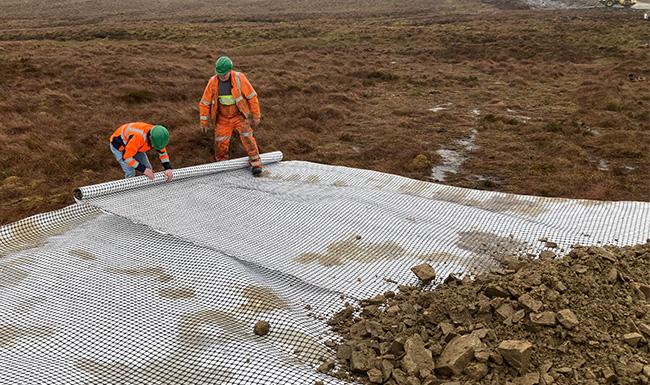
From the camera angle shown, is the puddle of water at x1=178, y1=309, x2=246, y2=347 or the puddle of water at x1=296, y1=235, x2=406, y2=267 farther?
the puddle of water at x1=296, y1=235, x2=406, y2=267

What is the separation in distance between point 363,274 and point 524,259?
132 centimetres

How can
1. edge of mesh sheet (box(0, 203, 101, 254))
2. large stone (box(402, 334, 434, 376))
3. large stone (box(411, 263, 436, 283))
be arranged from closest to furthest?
large stone (box(402, 334, 434, 376)) < large stone (box(411, 263, 436, 283)) < edge of mesh sheet (box(0, 203, 101, 254))

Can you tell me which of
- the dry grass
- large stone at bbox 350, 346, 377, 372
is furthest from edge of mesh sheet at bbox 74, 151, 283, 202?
large stone at bbox 350, 346, 377, 372

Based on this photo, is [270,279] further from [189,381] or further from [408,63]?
[408,63]

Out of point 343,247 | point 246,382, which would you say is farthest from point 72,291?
point 343,247

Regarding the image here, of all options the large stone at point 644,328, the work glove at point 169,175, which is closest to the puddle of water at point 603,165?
the large stone at point 644,328

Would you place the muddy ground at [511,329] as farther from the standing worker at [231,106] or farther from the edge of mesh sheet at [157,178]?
the standing worker at [231,106]

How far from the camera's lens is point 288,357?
2633mm

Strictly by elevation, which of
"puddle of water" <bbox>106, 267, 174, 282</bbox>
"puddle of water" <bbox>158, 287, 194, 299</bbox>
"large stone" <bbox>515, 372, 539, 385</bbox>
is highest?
"puddle of water" <bbox>106, 267, 174, 282</bbox>

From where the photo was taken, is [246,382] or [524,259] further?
[524,259]

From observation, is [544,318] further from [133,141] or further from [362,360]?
[133,141]

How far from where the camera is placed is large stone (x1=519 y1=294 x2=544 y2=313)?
8.88ft

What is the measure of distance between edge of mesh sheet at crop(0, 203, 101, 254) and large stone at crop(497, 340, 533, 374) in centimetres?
391

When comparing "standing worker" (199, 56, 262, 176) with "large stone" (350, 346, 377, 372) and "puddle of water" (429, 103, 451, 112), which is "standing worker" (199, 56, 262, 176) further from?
"puddle of water" (429, 103, 451, 112)
